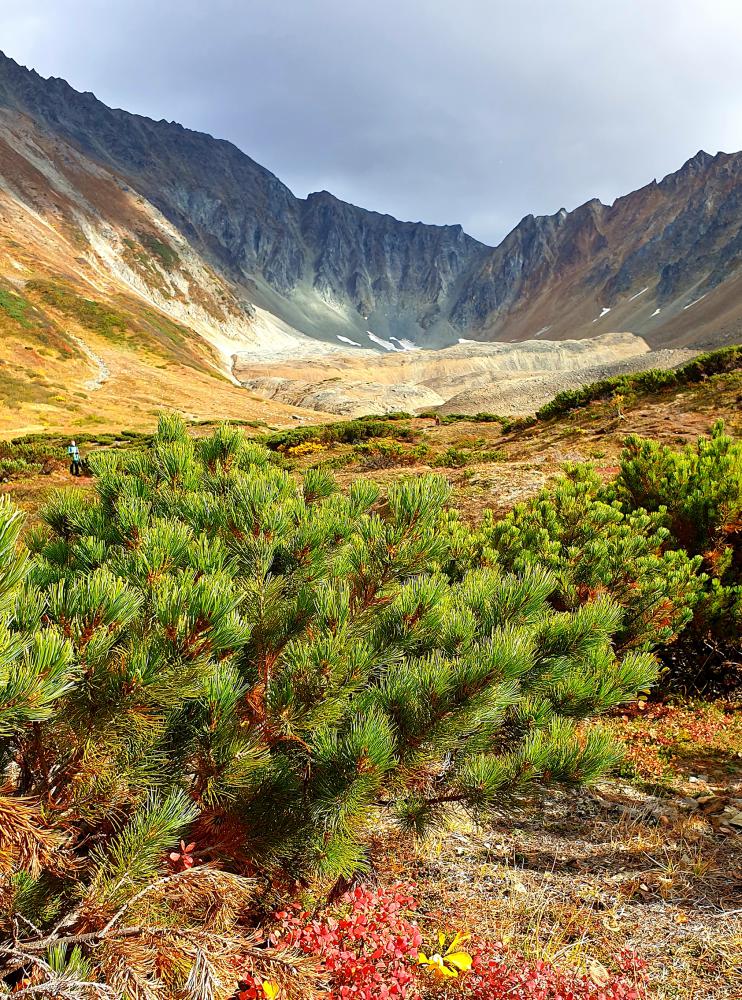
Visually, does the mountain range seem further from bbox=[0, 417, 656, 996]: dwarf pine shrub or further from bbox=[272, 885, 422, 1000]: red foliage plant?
bbox=[272, 885, 422, 1000]: red foliage plant

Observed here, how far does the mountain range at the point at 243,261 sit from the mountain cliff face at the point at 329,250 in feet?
1.75

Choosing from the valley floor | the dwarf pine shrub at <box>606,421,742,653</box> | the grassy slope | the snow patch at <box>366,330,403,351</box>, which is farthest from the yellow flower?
the snow patch at <box>366,330,403,351</box>

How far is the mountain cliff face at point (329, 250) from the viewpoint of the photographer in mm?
104875

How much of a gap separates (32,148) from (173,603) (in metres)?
138

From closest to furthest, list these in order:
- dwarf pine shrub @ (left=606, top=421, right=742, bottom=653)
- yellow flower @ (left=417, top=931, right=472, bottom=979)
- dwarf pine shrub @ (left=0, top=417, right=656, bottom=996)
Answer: dwarf pine shrub @ (left=0, top=417, right=656, bottom=996) → yellow flower @ (left=417, top=931, right=472, bottom=979) → dwarf pine shrub @ (left=606, top=421, right=742, bottom=653)

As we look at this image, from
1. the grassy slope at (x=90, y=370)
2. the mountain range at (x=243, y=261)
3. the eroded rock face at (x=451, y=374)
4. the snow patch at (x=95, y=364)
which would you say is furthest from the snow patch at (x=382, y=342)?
the snow patch at (x=95, y=364)

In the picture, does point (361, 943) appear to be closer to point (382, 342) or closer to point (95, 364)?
point (95, 364)

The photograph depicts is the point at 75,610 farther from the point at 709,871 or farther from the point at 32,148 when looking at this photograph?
the point at 32,148

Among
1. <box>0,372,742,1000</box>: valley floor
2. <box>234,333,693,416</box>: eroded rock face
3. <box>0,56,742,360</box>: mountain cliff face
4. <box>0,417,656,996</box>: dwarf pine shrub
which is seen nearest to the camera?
<box>0,417,656,996</box>: dwarf pine shrub

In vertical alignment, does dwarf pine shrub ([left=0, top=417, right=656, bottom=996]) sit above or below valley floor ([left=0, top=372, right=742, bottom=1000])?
above

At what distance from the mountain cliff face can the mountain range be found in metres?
0.53

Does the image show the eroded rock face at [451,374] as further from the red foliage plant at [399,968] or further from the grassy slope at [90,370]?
the red foliage plant at [399,968]

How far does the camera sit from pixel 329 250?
19238cm

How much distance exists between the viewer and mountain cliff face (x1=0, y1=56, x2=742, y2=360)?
344 ft
